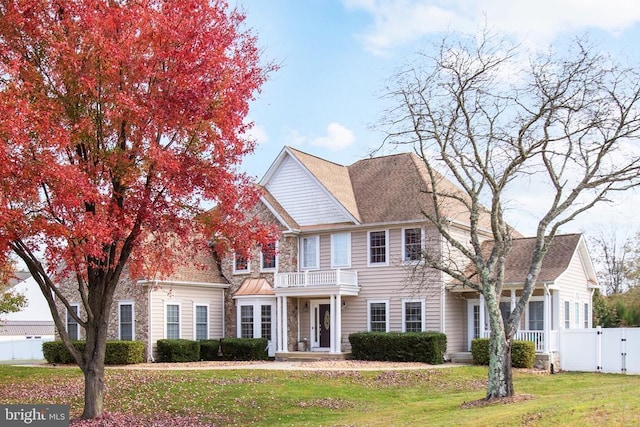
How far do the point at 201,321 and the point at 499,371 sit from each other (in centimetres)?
1783

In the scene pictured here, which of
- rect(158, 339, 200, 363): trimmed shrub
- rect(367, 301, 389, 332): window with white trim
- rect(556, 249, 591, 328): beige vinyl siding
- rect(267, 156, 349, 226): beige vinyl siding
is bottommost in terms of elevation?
rect(158, 339, 200, 363): trimmed shrub

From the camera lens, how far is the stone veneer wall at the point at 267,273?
1220 inches

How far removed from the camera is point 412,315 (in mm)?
28938

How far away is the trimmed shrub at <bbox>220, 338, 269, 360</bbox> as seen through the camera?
2966 centimetres

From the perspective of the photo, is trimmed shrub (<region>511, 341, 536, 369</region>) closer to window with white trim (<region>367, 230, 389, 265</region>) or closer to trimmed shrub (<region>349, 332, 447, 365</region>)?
trimmed shrub (<region>349, 332, 447, 365</region>)

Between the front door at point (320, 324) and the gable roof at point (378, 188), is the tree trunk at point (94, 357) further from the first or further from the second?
the front door at point (320, 324)

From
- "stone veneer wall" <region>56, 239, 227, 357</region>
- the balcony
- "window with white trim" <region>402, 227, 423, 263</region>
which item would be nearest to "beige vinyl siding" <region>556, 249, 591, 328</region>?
"window with white trim" <region>402, 227, 423, 263</region>

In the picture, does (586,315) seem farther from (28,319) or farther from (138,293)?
(28,319)

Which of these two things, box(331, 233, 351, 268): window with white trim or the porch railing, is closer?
the porch railing

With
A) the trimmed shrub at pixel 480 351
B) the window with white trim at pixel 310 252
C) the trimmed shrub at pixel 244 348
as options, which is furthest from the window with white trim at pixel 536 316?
the trimmed shrub at pixel 244 348

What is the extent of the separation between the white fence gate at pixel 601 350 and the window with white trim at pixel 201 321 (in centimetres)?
1447

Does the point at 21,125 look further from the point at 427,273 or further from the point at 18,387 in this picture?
the point at 427,273

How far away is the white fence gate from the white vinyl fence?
3213 cm

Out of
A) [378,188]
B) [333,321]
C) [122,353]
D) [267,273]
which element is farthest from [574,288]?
[122,353]
